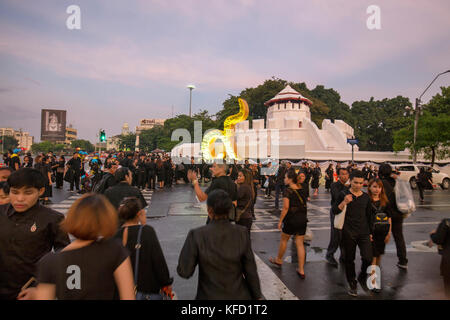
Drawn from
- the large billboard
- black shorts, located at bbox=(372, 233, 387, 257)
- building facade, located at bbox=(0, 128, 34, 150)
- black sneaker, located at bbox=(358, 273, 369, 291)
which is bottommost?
black sneaker, located at bbox=(358, 273, 369, 291)

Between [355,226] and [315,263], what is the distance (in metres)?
1.66

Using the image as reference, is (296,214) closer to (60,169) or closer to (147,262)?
(147,262)

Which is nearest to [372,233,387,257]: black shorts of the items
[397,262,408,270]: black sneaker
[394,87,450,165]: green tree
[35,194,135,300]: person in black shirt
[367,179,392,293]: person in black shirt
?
[367,179,392,293]: person in black shirt

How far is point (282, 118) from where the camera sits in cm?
4603

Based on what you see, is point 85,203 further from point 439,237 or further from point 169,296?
point 439,237

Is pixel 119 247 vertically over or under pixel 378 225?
over

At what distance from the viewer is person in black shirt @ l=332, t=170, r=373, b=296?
4.24 meters

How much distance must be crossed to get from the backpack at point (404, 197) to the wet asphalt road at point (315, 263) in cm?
115

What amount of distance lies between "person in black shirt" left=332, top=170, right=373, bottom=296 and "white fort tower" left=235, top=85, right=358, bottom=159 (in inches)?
1233

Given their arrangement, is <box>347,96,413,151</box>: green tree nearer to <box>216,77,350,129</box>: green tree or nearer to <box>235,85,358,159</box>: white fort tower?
<box>216,77,350,129</box>: green tree

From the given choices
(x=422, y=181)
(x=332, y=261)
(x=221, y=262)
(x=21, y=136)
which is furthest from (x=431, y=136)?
(x=21, y=136)

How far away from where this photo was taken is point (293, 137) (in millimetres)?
41594

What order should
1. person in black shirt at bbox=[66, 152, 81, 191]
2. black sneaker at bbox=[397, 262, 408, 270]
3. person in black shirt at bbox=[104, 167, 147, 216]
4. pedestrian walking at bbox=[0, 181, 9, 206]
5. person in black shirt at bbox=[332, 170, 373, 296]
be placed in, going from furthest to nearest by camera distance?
person in black shirt at bbox=[66, 152, 81, 191] < black sneaker at bbox=[397, 262, 408, 270] < person in black shirt at bbox=[332, 170, 373, 296] < person in black shirt at bbox=[104, 167, 147, 216] < pedestrian walking at bbox=[0, 181, 9, 206]

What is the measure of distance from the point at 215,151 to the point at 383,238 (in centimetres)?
1815
